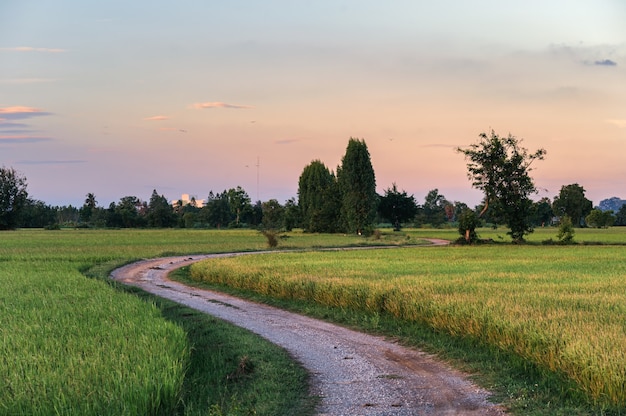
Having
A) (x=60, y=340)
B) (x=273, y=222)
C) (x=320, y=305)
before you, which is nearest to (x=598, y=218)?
(x=273, y=222)

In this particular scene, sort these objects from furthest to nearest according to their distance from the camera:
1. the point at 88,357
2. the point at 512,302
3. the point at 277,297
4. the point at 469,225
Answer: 1. the point at 469,225
2. the point at 277,297
3. the point at 512,302
4. the point at 88,357

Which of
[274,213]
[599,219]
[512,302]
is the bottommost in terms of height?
[512,302]

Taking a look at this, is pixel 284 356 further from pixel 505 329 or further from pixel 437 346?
pixel 505 329

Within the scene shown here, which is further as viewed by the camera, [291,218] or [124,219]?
[124,219]

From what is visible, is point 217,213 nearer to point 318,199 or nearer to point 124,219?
point 124,219

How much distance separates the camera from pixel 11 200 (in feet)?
461

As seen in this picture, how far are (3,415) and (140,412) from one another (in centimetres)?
167

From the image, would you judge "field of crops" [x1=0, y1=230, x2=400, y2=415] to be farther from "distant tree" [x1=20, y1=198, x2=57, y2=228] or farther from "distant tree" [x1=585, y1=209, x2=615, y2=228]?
"distant tree" [x1=20, y1=198, x2=57, y2=228]

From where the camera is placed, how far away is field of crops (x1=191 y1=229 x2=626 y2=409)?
9340 millimetres

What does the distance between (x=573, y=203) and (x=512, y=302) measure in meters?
156

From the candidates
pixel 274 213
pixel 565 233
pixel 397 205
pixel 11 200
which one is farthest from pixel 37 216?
Result: pixel 565 233

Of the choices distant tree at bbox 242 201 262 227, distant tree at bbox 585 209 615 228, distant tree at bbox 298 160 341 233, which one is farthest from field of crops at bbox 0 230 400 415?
distant tree at bbox 242 201 262 227

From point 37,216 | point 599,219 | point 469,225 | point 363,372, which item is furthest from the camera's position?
point 37,216

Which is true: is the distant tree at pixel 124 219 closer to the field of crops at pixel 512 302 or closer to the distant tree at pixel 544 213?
the distant tree at pixel 544 213
